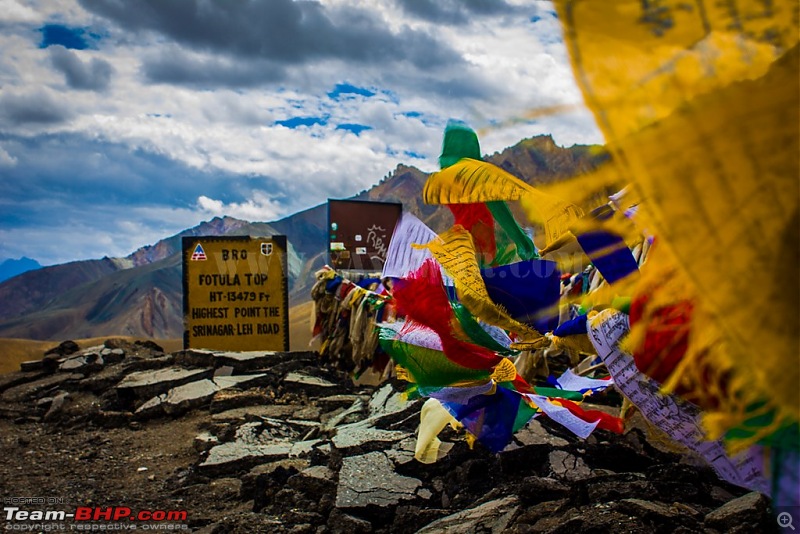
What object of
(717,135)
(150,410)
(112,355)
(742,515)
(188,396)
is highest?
(717,135)

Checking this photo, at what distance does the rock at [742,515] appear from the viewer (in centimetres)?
180

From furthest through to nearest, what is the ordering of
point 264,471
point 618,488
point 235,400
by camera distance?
point 235,400, point 264,471, point 618,488

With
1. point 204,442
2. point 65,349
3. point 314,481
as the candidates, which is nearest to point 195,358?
point 204,442

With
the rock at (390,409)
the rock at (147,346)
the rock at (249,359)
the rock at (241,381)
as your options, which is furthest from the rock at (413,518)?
the rock at (147,346)

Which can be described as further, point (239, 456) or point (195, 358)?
point (195, 358)

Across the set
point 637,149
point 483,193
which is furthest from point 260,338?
point 637,149

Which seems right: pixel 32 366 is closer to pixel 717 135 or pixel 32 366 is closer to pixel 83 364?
pixel 83 364

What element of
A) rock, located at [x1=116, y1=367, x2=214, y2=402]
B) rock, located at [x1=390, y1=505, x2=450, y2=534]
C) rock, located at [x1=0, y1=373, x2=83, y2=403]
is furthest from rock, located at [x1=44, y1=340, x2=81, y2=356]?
rock, located at [x1=390, y1=505, x2=450, y2=534]

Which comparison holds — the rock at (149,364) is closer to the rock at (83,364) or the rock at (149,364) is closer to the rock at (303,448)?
the rock at (83,364)

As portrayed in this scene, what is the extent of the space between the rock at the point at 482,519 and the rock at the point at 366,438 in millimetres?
1091

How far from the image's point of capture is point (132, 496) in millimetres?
3941

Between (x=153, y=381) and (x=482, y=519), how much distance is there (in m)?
5.34

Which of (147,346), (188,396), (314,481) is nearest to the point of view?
(314,481)

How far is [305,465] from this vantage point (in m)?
3.67
